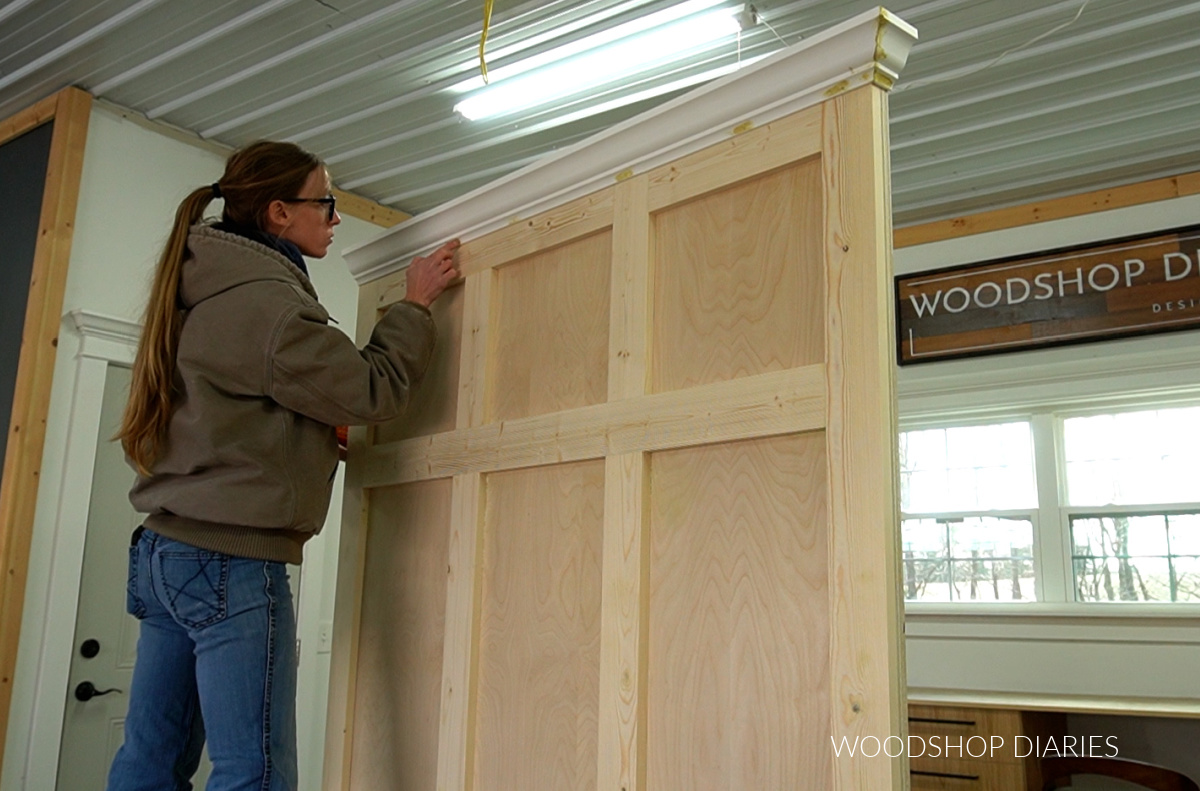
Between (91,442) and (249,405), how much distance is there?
249cm

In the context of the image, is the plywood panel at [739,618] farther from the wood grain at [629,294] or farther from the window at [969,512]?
the window at [969,512]

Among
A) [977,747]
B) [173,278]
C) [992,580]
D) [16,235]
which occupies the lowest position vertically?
[977,747]

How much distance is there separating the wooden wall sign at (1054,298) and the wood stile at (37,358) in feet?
12.7

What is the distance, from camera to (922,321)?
5117mm

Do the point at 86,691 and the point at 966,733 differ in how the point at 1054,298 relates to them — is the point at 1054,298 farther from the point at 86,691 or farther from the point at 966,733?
the point at 86,691

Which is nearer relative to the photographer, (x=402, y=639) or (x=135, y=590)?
(x=135, y=590)

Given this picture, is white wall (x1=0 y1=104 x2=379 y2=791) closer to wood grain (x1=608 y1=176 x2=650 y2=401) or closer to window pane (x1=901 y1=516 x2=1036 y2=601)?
wood grain (x1=608 y1=176 x2=650 y2=401)

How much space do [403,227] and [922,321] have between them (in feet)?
11.3

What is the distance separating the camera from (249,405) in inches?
69.2

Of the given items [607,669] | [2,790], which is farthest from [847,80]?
[2,790]

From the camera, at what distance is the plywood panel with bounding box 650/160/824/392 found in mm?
1479

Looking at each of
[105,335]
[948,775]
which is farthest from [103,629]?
[948,775]

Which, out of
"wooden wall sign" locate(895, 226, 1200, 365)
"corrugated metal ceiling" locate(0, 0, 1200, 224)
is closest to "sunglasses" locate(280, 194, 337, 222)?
"corrugated metal ceiling" locate(0, 0, 1200, 224)

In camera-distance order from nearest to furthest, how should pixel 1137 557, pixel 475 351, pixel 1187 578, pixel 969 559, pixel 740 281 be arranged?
pixel 740 281, pixel 475 351, pixel 1187 578, pixel 1137 557, pixel 969 559
